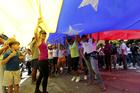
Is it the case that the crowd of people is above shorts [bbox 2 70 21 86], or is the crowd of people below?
above

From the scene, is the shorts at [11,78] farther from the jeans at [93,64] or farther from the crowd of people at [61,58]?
the jeans at [93,64]

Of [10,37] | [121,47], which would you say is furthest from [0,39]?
[121,47]

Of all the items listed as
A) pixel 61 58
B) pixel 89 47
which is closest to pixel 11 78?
pixel 89 47

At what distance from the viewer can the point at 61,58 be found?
1736cm

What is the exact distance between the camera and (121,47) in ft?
67.2

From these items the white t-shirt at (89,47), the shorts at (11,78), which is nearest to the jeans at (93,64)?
the white t-shirt at (89,47)

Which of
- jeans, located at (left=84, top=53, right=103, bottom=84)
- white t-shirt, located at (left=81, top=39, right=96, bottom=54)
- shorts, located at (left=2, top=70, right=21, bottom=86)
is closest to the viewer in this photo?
shorts, located at (left=2, top=70, right=21, bottom=86)

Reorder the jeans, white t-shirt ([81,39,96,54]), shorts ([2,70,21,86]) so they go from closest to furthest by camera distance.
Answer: shorts ([2,70,21,86]), the jeans, white t-shirt ([81,39,96,54])

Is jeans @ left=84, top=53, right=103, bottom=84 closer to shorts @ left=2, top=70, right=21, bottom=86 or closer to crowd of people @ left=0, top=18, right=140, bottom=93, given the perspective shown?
crowd of people @ left=0, top=18, right=140, bottom=93

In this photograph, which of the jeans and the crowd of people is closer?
the crowd of people

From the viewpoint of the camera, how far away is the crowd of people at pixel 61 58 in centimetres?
825

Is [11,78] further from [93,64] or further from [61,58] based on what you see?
[61,58]

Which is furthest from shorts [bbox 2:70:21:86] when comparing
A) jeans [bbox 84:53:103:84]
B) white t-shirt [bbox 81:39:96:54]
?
white t-shirt [bbox 81:39:96:54]

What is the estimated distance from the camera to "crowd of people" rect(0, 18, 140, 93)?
8250 mm
